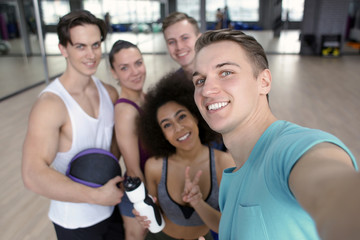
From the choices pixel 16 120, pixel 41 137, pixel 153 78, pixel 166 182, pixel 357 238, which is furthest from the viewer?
pixel 153 78

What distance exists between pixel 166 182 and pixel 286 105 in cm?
457

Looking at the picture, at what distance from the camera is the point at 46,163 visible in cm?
153

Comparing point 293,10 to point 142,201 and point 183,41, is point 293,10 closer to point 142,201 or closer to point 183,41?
point 183,41

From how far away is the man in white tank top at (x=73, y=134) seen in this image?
1502 mm

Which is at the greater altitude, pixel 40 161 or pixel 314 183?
pixel 314 183

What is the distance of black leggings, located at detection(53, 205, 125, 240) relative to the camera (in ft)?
5.54

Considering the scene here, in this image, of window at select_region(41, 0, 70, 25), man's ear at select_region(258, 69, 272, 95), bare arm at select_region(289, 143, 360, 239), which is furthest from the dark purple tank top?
window at select_region(41, 0, 70, 25)

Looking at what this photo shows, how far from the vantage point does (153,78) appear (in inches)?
316

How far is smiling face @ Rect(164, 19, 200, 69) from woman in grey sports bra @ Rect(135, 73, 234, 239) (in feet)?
2.19

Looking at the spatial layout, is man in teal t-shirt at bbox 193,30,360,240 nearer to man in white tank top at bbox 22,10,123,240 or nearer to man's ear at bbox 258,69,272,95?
man's ear at bbox 258,69,272,95

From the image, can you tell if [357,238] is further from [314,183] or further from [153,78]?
[153,78]

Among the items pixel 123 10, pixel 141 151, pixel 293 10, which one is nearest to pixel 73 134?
pixel 141 151

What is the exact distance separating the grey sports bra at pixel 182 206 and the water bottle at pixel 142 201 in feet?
0.56

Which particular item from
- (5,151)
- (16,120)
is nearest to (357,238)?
(5,151)
